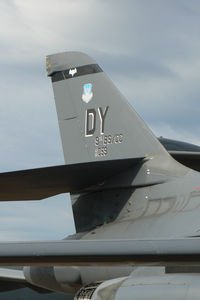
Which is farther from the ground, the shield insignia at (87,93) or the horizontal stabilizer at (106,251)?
the shield insignia at (87,93)

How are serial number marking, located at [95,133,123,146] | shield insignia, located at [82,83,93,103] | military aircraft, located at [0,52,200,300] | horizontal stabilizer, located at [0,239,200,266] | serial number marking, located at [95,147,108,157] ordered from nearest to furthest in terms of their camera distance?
1. horizontal stabilizer, located at [0,239,200,266]
2. military aircraft, located at [0,52,200,300]
3. serial number marking, located at [95,133,123,146]
4. serial number marking, located at [95,147,108,157]
5. shield insignia, located at [82,83,93,103]

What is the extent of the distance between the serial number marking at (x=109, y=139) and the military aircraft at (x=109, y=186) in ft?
0.05

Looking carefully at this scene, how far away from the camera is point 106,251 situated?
4.01 meters

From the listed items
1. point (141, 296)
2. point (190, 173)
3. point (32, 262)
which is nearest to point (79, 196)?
point (190, 173)

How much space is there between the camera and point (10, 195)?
8188mm

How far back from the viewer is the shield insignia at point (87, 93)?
980 cm

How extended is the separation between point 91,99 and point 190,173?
7.85ft

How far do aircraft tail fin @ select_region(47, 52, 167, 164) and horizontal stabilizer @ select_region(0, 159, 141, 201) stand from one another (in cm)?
65

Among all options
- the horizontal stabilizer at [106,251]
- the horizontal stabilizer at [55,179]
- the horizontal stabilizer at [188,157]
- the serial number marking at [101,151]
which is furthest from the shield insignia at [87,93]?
the horizontal stabilizer at [106,251]

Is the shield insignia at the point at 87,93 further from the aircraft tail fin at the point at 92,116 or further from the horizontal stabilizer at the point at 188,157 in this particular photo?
the horizontal stabilizer at the point at 188,157

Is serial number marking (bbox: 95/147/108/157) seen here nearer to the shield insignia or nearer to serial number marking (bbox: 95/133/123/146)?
serial number marking (bbox: 95/133/123/146)

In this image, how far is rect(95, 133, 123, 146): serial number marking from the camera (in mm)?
9219

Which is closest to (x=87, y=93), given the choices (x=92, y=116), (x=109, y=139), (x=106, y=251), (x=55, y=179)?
(x=92, y=116)

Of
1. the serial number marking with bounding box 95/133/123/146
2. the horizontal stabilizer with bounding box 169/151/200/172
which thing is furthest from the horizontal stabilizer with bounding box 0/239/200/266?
the horizontal stabilizer with bounding box 169/151/200/172
